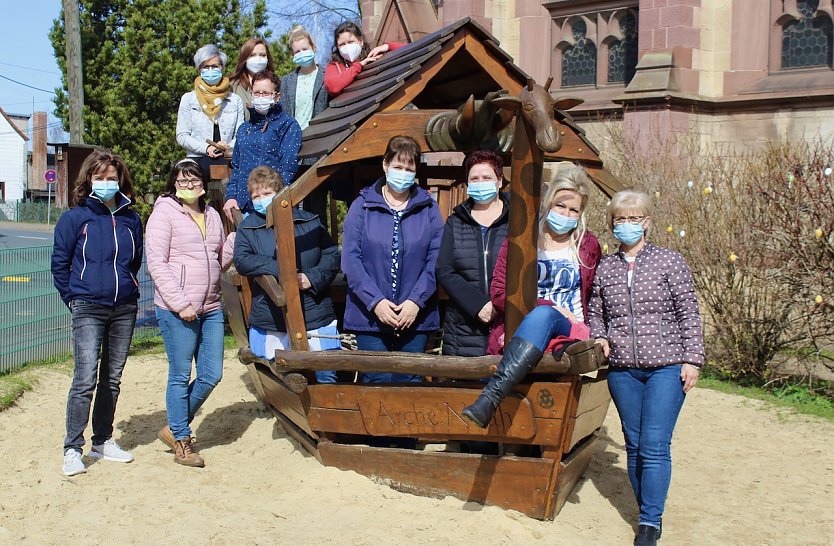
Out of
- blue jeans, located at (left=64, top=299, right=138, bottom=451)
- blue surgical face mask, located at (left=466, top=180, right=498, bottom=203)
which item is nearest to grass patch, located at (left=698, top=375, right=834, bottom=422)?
blue surgical face mask, located at (left=466, top=180, right=498, bottom=203)

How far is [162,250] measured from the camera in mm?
5941

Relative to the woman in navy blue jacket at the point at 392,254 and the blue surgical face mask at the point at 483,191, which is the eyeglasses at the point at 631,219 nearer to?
the blue surgical face mask at the point at 483,191

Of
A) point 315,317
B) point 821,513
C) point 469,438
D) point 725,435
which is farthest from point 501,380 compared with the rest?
point 725,435

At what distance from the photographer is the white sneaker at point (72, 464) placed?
5828 mm

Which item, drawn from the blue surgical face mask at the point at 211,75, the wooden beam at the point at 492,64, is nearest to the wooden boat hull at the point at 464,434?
the wooden beam at the point at 492,64

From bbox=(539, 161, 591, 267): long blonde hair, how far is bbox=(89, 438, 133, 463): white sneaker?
304cm

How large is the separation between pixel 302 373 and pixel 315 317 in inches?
17.3

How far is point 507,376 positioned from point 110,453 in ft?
9.48

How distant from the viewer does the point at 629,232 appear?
4.83 metres

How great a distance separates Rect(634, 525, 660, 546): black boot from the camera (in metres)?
4.87

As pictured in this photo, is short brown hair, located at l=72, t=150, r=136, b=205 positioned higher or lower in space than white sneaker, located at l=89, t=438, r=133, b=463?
higher

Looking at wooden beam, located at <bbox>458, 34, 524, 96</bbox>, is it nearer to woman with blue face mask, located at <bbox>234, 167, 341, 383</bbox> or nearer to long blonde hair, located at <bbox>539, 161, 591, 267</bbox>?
long blonde hair, located at <bbox>539, 161, 591, 267</bbox>

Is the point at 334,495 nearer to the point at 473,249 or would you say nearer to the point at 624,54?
the point at 473,249

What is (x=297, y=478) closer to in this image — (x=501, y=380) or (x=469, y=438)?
A: (x=469, y=438)
